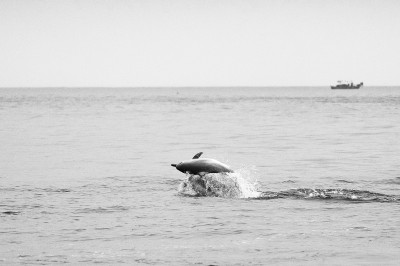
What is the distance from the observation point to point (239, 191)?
67.2 feet

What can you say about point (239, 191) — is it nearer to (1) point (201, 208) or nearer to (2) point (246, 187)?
(2) point (246, 187)

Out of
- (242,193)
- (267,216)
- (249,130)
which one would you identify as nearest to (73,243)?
(267,216)

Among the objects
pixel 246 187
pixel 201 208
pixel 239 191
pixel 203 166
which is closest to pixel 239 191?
pixel 239 191

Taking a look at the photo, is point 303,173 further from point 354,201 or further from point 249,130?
point 249,130

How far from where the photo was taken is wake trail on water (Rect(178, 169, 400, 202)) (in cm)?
1986

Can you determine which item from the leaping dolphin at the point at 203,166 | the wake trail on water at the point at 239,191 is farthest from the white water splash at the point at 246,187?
the leaping dolphin at the point at 203,166

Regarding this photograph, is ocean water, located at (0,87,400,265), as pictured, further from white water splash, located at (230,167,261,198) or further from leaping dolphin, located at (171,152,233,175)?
leaping dolphin, located at (171,152,233,175)

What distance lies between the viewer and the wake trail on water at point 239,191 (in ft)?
65.2

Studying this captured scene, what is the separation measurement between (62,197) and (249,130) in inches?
1237

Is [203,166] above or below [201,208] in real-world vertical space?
above

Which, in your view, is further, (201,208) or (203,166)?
(203,166)

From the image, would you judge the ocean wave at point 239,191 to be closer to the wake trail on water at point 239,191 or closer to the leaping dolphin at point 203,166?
the wake trail on water at point 239,191

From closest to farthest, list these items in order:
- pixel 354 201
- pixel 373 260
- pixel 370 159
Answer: pixel 373 260
pixel 354 201
pixel 370 159

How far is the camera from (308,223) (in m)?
16.2
